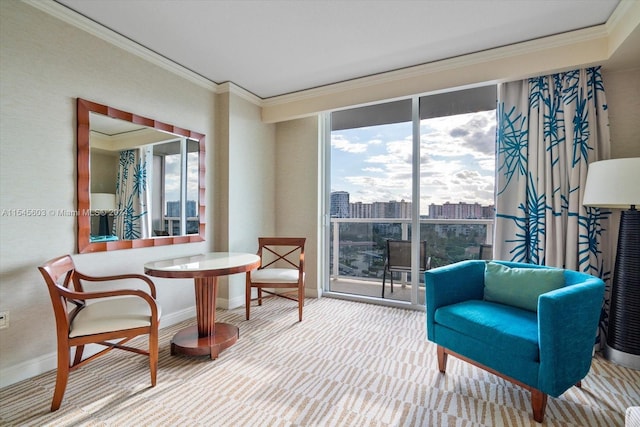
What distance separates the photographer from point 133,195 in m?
2.62

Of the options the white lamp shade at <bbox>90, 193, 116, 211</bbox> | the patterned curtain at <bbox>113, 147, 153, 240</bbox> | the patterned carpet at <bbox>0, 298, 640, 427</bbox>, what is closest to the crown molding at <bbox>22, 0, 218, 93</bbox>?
the patterned curtain at <bbox>113, 147, 153, 240</bbox>

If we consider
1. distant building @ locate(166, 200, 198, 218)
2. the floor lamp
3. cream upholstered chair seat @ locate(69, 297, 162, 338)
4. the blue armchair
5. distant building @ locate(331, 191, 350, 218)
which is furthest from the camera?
distant building @ locate(331, 191, 350, 218)

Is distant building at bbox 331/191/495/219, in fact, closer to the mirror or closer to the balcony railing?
the balcony railing

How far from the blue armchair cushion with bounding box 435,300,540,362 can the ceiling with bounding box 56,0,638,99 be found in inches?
83.5

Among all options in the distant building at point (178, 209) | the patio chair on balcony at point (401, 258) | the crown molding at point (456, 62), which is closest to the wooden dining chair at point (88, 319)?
the distant building at point (178, 209)

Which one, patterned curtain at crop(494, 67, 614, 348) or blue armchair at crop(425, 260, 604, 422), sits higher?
patterned curtain at crop(494, 67, 614, 348)

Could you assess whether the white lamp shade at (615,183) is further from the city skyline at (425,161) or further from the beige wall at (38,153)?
A: the beige wall at (38,153)

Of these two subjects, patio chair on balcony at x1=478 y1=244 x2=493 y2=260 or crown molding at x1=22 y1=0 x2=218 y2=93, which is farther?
patio chair on balcony at x1=478 y1=244 x2=493 y2=260

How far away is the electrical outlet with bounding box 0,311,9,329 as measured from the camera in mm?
1881

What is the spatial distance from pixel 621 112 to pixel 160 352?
4.29 m

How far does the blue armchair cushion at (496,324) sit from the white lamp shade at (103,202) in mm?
2684

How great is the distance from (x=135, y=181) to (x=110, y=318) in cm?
129

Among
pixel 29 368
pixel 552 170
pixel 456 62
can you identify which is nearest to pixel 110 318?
pixel 29 368

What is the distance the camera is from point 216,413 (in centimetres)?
168
